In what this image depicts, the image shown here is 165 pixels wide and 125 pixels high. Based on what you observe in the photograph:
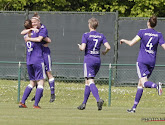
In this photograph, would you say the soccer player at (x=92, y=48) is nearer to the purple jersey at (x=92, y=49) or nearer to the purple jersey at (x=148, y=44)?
the purple jersey at (x=92, y=49)

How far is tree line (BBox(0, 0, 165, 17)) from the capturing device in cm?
2825

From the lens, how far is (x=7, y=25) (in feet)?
79.7

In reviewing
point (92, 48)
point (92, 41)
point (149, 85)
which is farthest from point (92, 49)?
point (149, 85)

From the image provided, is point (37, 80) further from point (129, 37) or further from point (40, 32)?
point (129, 37)

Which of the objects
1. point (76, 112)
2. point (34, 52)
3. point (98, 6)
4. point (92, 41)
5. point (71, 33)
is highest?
point (92, 41)

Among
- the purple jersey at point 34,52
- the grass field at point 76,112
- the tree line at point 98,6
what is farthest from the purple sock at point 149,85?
the tree line at point 98,6

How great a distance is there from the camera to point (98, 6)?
29453 mm

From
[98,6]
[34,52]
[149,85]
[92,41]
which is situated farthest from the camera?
[98,6]

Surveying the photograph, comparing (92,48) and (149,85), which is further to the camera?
(92,48)

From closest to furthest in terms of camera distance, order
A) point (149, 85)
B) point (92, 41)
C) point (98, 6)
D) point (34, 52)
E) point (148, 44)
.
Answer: point (149, 85) < point (148, 44) < point (92, 41) < point (34, 52) < point (98, 6)

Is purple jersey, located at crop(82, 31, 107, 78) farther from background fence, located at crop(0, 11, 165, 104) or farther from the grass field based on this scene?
background fence, located at crop(0, 11, 165, 104)

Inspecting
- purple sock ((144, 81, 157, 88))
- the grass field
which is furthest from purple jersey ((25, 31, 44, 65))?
purple sock ((144, 81, 157, 88))

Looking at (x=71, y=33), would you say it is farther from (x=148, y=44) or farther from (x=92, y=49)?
(x=148, y=44)

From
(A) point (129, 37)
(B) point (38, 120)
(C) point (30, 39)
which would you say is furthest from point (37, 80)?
(A) point (129, 37)
